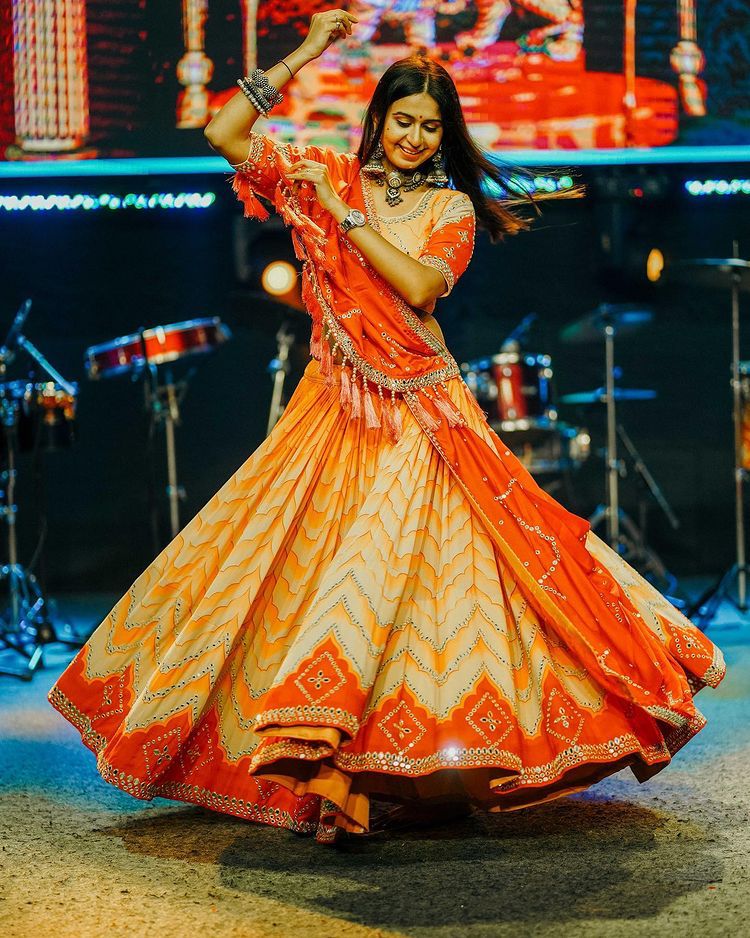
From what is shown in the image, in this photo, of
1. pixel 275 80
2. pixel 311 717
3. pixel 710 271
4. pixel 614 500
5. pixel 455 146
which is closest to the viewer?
pixel 311 717

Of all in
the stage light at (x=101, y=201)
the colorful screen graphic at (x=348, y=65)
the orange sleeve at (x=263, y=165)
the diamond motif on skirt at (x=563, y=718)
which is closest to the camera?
the diamond motif on skirt at (x=563, y=718)

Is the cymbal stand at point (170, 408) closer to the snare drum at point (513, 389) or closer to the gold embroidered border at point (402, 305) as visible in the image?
the snare drum at point (513, 389)

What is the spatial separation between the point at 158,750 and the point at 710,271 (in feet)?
12.9

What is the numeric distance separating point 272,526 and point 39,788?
102 centimetres

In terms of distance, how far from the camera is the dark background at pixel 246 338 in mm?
7223

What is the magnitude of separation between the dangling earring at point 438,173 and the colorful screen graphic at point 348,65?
10.9 ft

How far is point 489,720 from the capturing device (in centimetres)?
254

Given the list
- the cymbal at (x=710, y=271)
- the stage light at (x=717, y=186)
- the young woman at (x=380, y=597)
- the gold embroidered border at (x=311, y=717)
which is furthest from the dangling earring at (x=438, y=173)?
the stage light at (x=717, y=186)

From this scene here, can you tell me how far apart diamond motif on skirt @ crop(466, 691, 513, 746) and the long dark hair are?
3.94ft

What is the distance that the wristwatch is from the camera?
2758 millimetres

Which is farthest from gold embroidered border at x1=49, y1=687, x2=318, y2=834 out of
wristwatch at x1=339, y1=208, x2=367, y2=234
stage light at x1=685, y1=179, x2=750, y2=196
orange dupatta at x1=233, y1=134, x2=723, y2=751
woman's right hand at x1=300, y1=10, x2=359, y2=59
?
stage light at x1=685, y1=179, x2=750, y2=196

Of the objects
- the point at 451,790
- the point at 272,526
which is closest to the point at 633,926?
the point at 451,790

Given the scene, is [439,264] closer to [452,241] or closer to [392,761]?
[452,241]

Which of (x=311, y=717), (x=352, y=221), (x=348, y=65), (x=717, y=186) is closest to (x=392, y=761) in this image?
(x=311, y=717)
